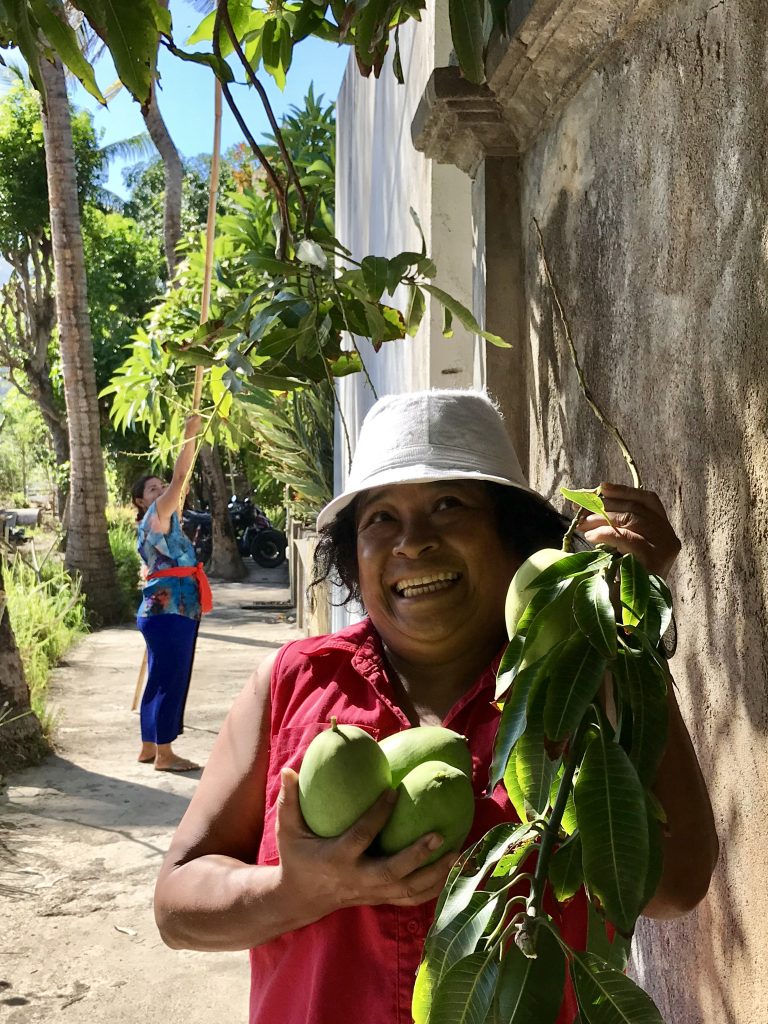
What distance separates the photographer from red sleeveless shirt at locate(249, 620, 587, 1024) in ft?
5.44

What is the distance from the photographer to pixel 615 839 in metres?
1.09

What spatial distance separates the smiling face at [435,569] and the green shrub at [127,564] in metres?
12.6

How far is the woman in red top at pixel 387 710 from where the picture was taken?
59.2 inches

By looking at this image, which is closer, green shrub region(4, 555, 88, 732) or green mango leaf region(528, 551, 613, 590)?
green mango leaf region(528, 551, 613, 590)

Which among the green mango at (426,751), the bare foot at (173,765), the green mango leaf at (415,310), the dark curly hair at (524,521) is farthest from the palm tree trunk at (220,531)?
the green mango at (426,751)

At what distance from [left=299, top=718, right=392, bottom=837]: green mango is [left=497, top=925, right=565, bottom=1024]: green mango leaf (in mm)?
371

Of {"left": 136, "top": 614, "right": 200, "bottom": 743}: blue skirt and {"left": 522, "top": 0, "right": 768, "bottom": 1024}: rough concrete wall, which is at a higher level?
{"left": 522, "top": 0, "right": 768, "bottom": 1024}: rough concrete wall

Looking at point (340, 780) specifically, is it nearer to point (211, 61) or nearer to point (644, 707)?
point (644, 707)

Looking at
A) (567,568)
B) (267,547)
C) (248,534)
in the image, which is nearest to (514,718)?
(567,568)

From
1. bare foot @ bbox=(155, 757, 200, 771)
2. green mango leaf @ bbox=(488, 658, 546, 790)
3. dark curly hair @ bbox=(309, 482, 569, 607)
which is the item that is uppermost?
dark curly hair @ bbox=(309, 482, 569, 607)

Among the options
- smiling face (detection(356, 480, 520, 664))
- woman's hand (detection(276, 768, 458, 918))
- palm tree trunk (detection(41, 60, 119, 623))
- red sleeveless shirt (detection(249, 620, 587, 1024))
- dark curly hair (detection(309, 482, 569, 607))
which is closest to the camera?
woman's hand (detection(276, 768, 458, 918))

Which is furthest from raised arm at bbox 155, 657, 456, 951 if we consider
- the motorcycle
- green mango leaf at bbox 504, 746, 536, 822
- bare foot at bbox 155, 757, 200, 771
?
the motorcycle

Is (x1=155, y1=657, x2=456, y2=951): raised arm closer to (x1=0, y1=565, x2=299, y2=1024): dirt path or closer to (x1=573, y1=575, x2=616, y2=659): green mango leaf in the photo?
(x1=573, y1=575, x2=616, y2=659): green mango leaf

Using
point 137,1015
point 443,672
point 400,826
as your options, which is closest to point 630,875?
point 400,826
